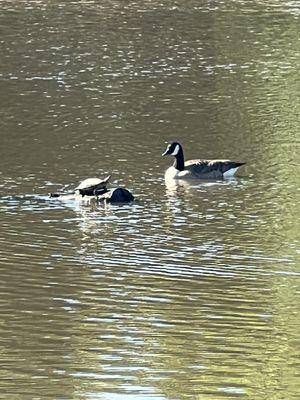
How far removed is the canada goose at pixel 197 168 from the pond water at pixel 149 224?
269mm

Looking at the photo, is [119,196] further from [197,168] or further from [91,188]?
[197,168]

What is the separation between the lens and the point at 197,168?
20969 millimetres

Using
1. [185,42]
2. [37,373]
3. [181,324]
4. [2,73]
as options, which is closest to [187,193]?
[181,324]

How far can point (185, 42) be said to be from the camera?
123ft

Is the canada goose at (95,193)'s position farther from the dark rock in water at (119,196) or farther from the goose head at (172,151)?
the goose head at (172,151)

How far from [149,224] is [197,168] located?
13.8ft

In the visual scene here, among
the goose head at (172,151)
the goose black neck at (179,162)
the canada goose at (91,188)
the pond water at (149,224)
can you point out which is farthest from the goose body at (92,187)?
the goose head at (172,151)

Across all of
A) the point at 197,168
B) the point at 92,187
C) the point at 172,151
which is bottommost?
the point at 197,168

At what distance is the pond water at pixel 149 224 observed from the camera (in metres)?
10.1

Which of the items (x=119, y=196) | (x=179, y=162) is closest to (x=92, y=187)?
(x=119, y=196)

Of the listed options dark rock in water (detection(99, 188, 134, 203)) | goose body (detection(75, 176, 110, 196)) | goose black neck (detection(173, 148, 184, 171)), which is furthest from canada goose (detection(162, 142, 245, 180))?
dark rock in water (detection(99, 188, 134, 203))

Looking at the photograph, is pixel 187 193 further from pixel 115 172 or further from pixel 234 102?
pixel 234 102

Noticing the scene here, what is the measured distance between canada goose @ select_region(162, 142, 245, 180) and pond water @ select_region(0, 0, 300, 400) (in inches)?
10.6

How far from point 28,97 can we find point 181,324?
56.9 ft
